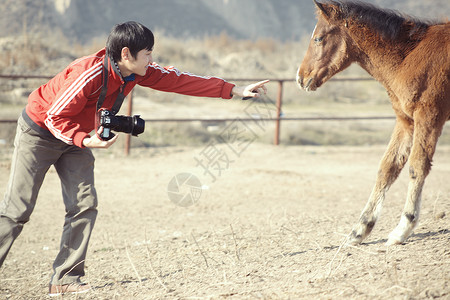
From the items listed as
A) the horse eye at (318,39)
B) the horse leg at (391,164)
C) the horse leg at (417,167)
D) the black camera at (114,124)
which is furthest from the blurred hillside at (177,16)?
the horse leg at (417,167)

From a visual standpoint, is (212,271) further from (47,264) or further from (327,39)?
(327,39)

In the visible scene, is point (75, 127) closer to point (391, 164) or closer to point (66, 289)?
point (66, 289)

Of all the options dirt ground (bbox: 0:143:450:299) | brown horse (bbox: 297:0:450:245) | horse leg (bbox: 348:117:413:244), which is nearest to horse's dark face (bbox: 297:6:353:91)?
→ brown horse (bbox: 297:0:450:245)

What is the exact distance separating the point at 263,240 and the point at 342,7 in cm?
206

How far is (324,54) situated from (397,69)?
22.7 inches

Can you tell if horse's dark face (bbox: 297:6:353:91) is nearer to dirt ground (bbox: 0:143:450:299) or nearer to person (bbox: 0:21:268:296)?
person (bbox: 0:21:268:296)

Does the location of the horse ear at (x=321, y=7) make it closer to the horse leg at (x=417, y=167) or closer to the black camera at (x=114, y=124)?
the horse leg at (x=417, y=167)

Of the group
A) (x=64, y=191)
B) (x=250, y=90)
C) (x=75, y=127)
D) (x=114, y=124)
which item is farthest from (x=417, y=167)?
(x=64, y=191)

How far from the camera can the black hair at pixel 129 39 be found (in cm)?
306

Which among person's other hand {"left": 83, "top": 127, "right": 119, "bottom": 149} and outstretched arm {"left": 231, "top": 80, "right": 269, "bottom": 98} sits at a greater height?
outstretched arm {"left": 231, "top": 80, "right": 269, "bottom": 98}

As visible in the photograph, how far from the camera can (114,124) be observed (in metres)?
2.97

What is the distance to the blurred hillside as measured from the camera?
25.7m

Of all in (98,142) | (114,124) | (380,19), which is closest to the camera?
(98,142)

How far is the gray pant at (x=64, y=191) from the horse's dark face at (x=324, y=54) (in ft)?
6.09
